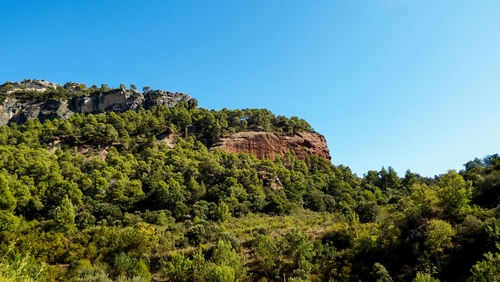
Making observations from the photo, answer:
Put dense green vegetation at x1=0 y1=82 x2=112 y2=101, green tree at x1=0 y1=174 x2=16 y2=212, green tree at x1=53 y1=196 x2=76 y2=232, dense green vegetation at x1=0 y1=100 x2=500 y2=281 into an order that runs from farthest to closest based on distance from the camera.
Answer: dense green vegetation at x1=0 y1=82 x2=112 y2=101
green tree at x1=0 y1=174 x2=16 y2=212
green tree at x1=53 y1=196 x2=76 y2=232
dense green vegetation at x1=0 y1=100 x2=500 y2=281

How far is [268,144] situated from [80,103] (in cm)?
6508

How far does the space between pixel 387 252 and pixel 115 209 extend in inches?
1402

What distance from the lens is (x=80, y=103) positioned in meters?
90.0

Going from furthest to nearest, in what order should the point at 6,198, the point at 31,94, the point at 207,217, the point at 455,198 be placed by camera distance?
1. the point at 31,94
2. the point at 207,217
3. the point at 6,198
4. the point at 455,198

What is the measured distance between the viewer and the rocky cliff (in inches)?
3292

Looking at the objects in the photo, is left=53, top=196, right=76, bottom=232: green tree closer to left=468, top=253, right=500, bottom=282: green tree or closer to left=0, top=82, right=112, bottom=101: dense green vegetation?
left=468, top=253, right=500, bottom=282: green tree

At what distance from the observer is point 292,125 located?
280ft

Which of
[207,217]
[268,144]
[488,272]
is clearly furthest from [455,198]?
[268,144]

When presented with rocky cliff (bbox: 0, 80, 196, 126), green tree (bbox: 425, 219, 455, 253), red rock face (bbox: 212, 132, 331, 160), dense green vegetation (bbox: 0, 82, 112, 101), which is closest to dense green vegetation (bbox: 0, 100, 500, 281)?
green tree (bbox: 425, 219, 455, 253)

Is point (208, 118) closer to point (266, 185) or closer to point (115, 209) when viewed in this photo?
point (266, 185)

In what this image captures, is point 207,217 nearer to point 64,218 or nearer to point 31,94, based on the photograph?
point 64,218

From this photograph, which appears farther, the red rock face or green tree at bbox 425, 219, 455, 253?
the red rock face

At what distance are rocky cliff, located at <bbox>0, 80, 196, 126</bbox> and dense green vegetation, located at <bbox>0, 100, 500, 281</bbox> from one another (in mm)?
21339

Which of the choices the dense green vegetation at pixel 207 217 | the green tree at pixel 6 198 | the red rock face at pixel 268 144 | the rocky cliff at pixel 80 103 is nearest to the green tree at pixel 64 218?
the dense green vegetation at pixel 207 217
